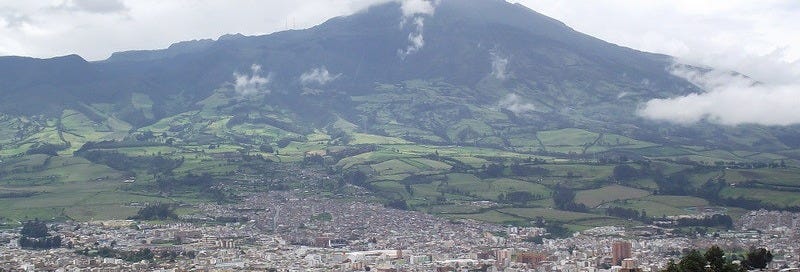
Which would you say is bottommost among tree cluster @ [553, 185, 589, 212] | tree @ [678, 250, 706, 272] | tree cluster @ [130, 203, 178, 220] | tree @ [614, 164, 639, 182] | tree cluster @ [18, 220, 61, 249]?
tree cluster @ [18, 220, 61, 249]

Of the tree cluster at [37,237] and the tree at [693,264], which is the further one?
the tree cluster at [37,237]

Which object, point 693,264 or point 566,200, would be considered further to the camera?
point 566,200

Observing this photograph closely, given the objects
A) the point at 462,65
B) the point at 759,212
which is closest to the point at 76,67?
the point at 462,65

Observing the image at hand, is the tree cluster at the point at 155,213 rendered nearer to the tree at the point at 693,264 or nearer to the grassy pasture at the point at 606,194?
the grassy pasture at the point at 606,194

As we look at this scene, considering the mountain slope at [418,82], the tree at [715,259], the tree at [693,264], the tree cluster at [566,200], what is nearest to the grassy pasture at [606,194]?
the tree cluster at [566,200]

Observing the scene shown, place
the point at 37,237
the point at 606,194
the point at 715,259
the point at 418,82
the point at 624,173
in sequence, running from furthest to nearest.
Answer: the point at 418,82, the point at 624,173, the point at 606,194, the point at 37,237, the point at 715,259

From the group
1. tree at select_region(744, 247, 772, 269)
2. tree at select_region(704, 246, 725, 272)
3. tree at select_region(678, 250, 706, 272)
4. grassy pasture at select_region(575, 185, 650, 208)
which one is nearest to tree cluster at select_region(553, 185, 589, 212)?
grassy pasture at select_region(575, 185, 650, 208)

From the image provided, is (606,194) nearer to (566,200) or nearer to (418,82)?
(566,200)

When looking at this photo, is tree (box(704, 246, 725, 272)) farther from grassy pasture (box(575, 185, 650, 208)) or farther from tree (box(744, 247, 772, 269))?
grassy pasture (box(575, 185, 650, 208))

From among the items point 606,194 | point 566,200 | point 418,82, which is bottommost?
point 566,200

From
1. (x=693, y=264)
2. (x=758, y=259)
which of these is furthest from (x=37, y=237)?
(x=693, y=264)

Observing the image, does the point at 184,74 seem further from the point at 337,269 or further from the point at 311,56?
the point at 337,269
